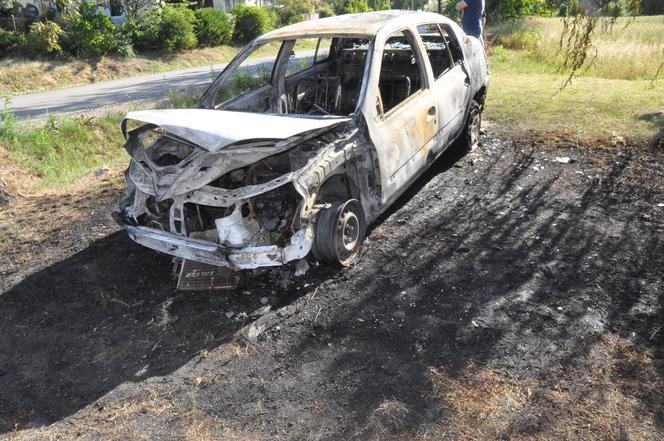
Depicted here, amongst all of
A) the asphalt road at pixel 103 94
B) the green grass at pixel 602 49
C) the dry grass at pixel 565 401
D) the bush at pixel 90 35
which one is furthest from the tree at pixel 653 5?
the bush at pixel 90 35

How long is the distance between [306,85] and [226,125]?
2102mm

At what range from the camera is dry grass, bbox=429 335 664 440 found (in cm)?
273

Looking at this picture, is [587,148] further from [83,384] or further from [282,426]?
[83,384]

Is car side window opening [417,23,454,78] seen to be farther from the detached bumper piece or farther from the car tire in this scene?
the detached bumper piece

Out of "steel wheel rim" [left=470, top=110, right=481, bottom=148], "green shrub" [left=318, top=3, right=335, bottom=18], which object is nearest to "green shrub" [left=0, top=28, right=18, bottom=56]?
"steel wheel rim" [left=470, top=110, right=481, bottom=148]

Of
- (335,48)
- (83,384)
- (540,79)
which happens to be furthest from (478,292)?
(540,79)

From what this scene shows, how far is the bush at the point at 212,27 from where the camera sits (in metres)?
23.9

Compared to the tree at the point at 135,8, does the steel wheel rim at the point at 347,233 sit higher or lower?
lower

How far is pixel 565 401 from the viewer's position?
2.92 metres

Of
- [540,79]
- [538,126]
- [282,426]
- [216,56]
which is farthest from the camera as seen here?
[216,56]

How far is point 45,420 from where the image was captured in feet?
10.3

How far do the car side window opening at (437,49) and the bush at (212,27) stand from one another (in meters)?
19.7

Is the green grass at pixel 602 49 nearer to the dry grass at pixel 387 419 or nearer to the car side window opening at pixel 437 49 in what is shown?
the car side window opening at pixel 437 49

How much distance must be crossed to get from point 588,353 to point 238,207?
8.17 ft
